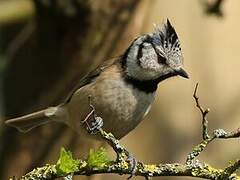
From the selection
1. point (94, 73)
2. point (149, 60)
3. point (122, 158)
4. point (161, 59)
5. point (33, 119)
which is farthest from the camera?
point (33, 119)

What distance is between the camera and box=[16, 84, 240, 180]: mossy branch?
2.39 meters

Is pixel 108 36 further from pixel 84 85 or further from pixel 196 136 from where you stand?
pixel 196 136

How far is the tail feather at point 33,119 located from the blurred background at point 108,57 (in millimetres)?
138

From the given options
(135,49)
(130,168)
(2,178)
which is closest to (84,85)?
(135,49)

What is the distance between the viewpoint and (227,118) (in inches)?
191

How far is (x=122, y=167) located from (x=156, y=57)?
1.35 m

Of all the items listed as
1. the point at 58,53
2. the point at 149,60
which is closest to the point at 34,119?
the point at 58,53

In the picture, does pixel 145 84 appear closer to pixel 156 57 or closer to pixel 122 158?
pixel 156 57

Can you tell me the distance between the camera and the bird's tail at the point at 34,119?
14.5ft

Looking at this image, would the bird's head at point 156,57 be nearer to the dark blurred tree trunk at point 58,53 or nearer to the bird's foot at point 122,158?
the dark blurred tree trunk at point 58,53

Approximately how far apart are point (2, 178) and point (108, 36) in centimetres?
107

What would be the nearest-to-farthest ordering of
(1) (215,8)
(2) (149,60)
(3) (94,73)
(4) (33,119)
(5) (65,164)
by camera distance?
(5) (65,164), (2) (149,60), (3) (94,73), (4) (33,119), (1) (215,8)

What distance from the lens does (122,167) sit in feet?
8.27

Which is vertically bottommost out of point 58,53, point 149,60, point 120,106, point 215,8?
point 58,53
